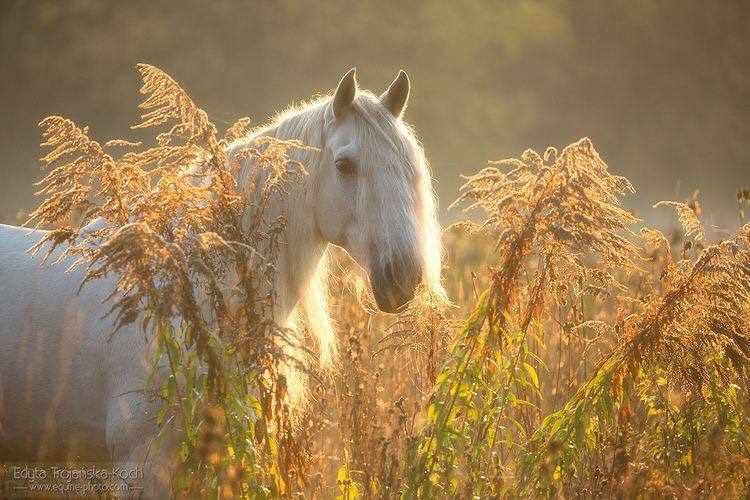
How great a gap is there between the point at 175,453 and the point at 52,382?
95cm

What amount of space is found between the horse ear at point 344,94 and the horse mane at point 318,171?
55mm

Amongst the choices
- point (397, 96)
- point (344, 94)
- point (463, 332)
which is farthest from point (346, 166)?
point (463, 332)

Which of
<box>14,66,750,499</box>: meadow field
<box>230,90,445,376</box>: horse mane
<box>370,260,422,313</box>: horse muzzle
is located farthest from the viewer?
<box>230,90,445,376</box>: horse mane

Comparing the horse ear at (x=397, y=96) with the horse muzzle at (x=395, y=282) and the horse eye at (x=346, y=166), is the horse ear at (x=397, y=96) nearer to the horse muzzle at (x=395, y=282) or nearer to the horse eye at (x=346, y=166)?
the horse eye at (x=346, y=166)

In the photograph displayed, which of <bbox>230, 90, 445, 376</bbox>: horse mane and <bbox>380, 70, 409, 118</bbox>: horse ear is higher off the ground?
<bbox>380, 70, 409, 118</bbox>: horse ear

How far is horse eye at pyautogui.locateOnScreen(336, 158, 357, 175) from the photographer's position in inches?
118

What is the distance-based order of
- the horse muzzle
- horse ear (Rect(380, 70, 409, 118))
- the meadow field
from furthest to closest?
1. horse ear (Rect(380, 70, 409, 118))
2. the horse muzzle
3. the meadow field

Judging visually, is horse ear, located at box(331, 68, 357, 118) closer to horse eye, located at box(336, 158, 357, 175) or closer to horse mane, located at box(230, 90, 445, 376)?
horse mane, located at box(230, 90, 445, 376)

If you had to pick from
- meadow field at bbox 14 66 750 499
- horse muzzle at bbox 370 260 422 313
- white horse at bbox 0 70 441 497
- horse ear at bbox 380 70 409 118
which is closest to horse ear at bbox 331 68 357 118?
white horse at bbox 0 70 441 497

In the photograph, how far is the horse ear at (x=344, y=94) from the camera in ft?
10.0

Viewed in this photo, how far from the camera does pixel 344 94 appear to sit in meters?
3.11

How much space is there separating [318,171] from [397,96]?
0.66m

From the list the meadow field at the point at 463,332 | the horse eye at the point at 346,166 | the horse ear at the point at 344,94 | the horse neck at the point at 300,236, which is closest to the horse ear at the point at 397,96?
the horse ear at the point at 344,94

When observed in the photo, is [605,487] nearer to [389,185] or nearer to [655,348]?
[655,348]
